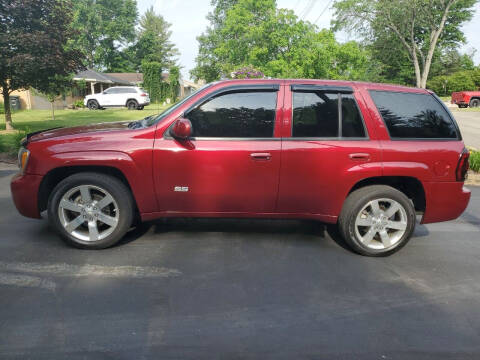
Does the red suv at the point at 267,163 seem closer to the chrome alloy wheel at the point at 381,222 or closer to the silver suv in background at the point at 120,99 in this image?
the chrome alloy wheel at the point at 381,222

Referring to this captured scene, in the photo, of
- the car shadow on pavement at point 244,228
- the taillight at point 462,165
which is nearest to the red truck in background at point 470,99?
the car shadow on pavement at point 244,228

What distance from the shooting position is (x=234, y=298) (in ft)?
10.9

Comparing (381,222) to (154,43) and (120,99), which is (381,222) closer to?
(120,99)

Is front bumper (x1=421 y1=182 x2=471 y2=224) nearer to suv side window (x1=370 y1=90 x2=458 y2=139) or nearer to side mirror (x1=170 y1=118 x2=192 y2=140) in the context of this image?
suv side window (x1=370 y1=90 x2=458 y2=139)

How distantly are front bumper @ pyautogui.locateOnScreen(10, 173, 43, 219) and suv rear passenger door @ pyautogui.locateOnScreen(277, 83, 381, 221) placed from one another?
255cm

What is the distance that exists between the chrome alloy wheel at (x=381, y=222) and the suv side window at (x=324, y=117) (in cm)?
78

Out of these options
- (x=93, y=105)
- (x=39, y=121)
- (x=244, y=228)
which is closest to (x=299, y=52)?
(x=39, y=121)

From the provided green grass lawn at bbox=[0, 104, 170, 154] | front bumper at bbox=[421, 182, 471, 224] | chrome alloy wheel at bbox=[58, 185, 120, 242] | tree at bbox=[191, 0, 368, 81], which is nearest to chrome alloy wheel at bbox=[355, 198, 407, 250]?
front bumper at bbox=[421, 182, 471, 224]

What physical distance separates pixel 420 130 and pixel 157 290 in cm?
310

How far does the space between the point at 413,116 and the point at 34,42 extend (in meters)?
13.2

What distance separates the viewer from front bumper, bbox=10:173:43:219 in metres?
4.20

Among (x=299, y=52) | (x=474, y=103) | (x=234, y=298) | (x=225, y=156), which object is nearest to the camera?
(x=234, y=298)

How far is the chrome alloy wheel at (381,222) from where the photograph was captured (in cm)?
425

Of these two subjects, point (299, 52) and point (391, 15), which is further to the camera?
point (391, 15)
